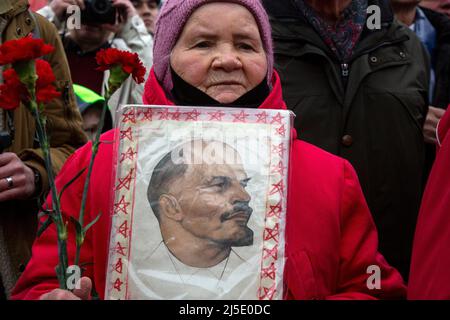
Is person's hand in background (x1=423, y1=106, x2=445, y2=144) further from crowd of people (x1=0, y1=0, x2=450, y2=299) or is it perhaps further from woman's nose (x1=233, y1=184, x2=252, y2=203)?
woman's nose (x1=233, y1=184, x2=252, y2=203)

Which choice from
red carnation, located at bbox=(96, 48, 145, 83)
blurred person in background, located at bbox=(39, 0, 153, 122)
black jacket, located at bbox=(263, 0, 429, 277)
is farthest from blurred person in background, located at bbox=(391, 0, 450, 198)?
red carnation, located at bbox=(96, 48, 145, 83)

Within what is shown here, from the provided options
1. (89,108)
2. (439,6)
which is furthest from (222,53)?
(439,6)

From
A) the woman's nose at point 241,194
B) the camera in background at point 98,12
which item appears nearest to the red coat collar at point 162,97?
the woman's nose at point 241,194

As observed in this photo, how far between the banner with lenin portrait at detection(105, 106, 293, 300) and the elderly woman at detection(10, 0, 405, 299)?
8 centimetres

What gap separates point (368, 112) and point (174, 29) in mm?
995

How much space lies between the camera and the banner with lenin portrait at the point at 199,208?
2.09 meters

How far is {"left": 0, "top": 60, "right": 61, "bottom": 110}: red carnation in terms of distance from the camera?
197 centimetres

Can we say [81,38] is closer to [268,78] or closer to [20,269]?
[20,269]

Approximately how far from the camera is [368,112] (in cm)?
333

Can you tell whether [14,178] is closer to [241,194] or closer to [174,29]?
[174,29]

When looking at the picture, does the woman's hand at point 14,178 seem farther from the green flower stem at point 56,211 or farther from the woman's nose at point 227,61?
the green flower stem at point 56,211

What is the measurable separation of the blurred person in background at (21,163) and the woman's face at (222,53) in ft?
→ 2.39

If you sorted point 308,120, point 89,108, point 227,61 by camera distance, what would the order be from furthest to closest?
1. point 89,108
2. point 308,120
3. point 227,61
